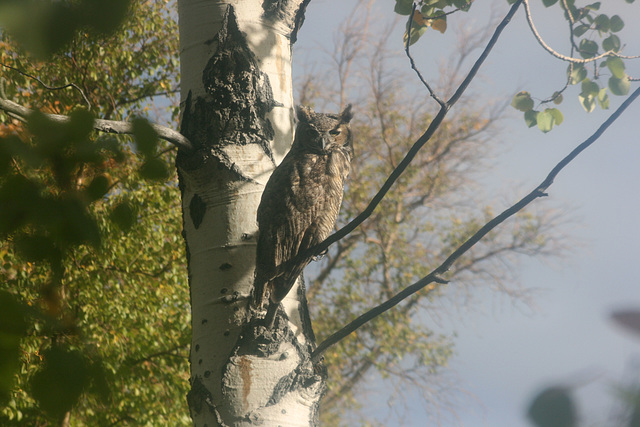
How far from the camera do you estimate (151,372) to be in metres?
4.70

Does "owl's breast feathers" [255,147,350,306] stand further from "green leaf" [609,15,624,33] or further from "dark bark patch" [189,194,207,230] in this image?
"green leaf" [609,15,624,33]

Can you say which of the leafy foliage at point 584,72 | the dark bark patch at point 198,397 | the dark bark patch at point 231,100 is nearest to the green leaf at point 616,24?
the leafy foliage at point 584,72

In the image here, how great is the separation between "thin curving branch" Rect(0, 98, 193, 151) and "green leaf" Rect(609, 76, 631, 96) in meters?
1.49

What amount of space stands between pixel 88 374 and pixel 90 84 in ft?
17.8

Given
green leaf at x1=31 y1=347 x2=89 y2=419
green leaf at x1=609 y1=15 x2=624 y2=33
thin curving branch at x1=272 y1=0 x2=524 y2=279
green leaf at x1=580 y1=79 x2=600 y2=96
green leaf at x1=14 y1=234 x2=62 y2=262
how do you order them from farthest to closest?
green leaf at x1=580 y1=79 x2=600 y2=96 → green leaf at x1=609 y1=15 x2=624 y2=33 → thin curving branch at x1=272 y1=0 x2=524 y2=279 → green leaf at x1=14 y1=234 x2=62 y2=262 → green leaf at x1=31 y1=347 x2=89 y2=419

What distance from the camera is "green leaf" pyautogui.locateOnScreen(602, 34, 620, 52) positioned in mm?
2191

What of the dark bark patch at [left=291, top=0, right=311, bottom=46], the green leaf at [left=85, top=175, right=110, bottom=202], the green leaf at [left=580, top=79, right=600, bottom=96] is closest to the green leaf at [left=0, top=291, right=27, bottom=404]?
the green leaf at [left=85, top=175, right=110, bottom=202]

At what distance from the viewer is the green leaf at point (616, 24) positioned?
2.16 m

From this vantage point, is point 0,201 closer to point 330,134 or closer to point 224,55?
point 224,55

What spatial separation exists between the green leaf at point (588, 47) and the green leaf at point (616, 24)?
113mm

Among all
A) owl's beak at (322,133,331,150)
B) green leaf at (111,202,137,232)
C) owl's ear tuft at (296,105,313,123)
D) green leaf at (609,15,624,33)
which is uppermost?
green leaf at (609,15,624,33)

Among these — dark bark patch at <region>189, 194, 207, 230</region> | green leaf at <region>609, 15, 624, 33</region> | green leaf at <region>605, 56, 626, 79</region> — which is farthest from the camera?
green leaf at <region>609, 15, 624, 33</region>

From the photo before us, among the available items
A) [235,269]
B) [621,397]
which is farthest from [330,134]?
[621,397]

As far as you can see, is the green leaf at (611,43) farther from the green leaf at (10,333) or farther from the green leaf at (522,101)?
the green leaf at (10,333)
